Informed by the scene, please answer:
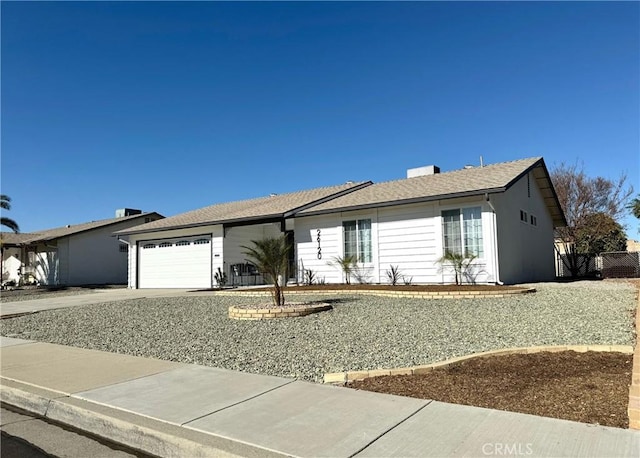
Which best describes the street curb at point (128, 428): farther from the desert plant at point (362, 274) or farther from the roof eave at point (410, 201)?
the desert plant at point (362, 274)

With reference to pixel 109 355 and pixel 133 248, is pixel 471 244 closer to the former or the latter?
pixel 109 355

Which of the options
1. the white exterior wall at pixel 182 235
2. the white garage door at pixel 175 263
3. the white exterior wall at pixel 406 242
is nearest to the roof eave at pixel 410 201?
the white exterior wall at pixel 406 242

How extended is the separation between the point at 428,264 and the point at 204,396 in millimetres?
12571

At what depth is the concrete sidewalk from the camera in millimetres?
3609

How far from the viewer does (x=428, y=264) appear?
54.7 ft

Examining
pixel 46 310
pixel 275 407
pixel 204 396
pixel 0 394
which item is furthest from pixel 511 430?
pixel 46 310

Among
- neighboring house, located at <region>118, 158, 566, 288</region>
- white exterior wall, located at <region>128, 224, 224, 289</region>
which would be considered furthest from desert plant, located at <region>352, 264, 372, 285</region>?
white exterior wall, located at <region>128, 224, 224, 289</region>

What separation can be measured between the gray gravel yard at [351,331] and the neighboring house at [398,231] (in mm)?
3371

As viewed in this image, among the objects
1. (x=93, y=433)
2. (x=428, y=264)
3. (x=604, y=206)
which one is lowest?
(x=93, y=433)

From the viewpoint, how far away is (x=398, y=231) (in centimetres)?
1744

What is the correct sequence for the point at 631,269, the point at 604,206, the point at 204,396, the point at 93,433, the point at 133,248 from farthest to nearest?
the point at 604,206
the point at 133,248
the point at 631,269
the point at 204,396
the point at 93,433

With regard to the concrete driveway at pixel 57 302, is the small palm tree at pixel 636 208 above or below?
above

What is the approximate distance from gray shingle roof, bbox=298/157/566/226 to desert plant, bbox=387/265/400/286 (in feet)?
7.74

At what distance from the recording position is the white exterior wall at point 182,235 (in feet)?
74.3
